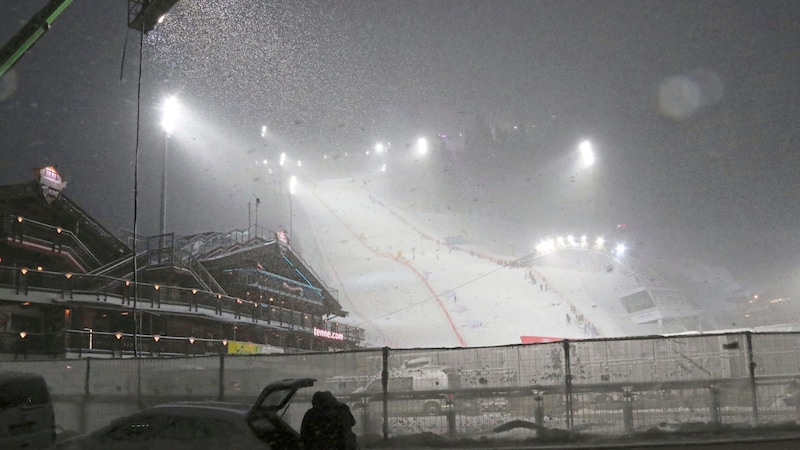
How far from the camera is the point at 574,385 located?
30.5 ft

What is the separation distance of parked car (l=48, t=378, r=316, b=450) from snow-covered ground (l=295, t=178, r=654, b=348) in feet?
113

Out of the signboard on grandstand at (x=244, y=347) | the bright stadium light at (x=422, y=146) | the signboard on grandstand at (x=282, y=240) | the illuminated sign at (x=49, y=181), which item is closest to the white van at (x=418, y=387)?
the signboard on grandstand at (x=244, y=347)

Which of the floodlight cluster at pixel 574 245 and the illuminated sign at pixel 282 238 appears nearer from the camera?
the illuminated sign at pixel 282 238

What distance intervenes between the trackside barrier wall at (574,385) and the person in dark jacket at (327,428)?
3643 millimetres

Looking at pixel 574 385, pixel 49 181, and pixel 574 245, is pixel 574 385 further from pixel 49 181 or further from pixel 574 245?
pixel 574 245

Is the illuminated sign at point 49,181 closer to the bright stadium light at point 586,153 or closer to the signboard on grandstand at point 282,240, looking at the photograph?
the signboard on grandstand at point 282,240

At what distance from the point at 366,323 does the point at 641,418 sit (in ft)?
149

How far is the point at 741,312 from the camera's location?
65.4 metres

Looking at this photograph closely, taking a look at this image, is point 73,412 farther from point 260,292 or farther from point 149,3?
point 260,292

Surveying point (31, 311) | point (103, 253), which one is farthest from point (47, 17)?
point (103, 253)

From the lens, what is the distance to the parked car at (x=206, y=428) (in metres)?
5.84

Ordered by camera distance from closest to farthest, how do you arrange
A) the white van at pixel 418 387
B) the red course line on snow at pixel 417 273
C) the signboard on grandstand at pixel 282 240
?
1. the white van at pixel 418 387
2. the red course line on snow at pixel 417 273
3. the signboard on grandstand at pixel 282 240

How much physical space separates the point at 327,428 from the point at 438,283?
52963 mm

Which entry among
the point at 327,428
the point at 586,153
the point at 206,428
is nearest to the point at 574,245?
the point at 586,153
